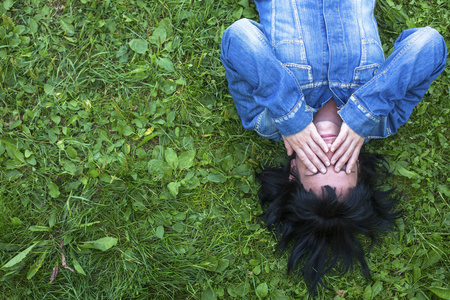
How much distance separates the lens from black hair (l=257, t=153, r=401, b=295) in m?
2.03

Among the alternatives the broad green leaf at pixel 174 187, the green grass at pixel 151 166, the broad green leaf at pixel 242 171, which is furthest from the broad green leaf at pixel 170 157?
the broad green leaf at pixel 242 171

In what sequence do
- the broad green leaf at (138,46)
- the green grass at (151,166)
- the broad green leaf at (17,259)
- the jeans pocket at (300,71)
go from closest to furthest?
the jeans pocket at (300,71)
the broad green leaf at (17,259)
the green grass at (151,166)
the broad green leaf at (138,46)

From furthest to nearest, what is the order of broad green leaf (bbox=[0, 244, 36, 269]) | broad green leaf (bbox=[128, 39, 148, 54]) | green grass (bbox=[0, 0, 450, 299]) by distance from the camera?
1. broad green leaf (bbox=[128, 39, 148, 54])
2. green grass (bbox=[0, 0, 450, 299])
3. broad green leaf (bbox=[0, 244, 36, 269])

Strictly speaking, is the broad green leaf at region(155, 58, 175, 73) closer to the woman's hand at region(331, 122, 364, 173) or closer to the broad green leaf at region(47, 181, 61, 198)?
the broad green leaf at region(47, 181, 61, 198)

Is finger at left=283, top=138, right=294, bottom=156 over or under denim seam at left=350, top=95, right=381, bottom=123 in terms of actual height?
under

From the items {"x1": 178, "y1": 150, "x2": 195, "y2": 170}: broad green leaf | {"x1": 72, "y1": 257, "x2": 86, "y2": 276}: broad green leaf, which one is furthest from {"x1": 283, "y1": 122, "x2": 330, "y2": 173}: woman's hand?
{"x1": 72, "y1": 257, "x2": 86, "y2": 276}: broad green leaf

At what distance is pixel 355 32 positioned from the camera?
7.43 ft

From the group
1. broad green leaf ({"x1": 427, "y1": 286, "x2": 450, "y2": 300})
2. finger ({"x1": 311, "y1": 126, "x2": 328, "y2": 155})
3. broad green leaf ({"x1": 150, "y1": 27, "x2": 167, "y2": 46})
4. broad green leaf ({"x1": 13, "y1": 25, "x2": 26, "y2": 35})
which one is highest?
broad green leaf ({"x1": 13, "y1": 25, "x2": 26, "y2": 35})

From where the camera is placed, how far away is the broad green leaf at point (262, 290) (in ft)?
7.94

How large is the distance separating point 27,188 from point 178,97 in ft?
4.03

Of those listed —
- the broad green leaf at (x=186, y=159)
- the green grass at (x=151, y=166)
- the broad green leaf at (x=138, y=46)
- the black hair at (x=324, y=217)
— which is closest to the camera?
the black hair at (x=324, y=217)

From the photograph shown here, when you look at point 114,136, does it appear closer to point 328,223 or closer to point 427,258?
point 328,223

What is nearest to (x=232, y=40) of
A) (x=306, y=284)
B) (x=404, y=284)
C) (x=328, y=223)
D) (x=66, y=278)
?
(x=328, y=223)

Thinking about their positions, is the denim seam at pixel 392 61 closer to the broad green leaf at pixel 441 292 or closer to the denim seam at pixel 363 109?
the denim seam at pixel 363 109
